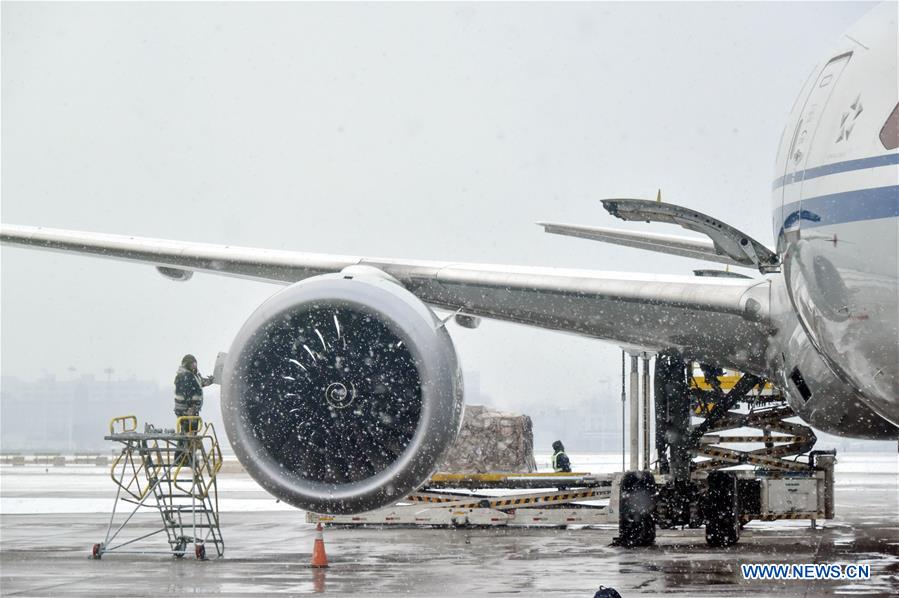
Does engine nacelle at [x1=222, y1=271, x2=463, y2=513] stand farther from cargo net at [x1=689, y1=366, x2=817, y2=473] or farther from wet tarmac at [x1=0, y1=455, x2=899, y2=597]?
cargo net at [x1=689, y1=366, x2=817, y2=473]

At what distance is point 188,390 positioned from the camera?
11914mm

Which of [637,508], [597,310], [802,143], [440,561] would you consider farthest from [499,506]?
[802,143]

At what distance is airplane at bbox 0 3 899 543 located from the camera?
553 cm

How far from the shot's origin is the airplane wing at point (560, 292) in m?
8.95

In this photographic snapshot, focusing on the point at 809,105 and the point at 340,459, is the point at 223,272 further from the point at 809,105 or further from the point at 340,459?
the point at 809,105

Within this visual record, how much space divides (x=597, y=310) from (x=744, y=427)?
12.6ft

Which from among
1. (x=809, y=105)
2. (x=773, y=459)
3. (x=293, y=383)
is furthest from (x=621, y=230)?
(x=809, y=105)

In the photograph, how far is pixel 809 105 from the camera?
626cm

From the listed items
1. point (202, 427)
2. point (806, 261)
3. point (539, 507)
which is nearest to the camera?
point (806, 261)

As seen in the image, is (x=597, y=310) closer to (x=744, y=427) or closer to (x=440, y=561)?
(x=440, y=561)

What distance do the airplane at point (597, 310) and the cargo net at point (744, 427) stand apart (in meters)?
0.69

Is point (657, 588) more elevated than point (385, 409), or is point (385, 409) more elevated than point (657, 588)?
point (385, 409)

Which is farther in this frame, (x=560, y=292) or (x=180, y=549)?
(x=180, y=549)

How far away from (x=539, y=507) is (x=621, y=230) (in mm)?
4285
